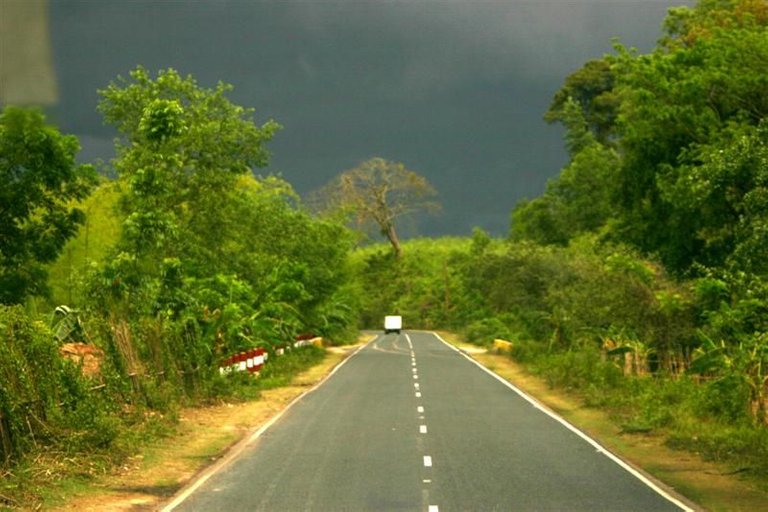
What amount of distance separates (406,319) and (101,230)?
79.8 meters

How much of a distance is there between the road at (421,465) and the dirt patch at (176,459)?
54 cm

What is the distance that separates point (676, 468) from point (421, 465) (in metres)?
4.33

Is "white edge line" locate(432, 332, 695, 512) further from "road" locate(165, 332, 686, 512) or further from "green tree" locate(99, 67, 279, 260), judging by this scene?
"green tree" locate(99, 67, 279, 260)

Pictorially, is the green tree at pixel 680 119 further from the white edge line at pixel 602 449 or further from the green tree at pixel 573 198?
the green tree at pixel 573 198

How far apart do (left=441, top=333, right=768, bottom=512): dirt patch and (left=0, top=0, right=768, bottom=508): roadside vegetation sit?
0.48 metres

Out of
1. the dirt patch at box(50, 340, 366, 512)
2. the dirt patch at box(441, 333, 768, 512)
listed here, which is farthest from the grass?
the dirt patch at box(441, 333, 768, 512)

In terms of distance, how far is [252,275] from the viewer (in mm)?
40875

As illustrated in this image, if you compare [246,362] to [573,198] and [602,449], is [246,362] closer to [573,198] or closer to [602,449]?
[602,449]

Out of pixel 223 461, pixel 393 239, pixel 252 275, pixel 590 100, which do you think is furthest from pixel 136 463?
pixel 393 239

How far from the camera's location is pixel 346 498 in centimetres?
1348

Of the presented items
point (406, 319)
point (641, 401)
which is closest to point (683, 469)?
point (641, 401)

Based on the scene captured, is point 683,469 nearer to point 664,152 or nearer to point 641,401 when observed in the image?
point 641,401

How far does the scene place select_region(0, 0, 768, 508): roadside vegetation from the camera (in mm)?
15812

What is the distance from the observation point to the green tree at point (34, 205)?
85.6ft
